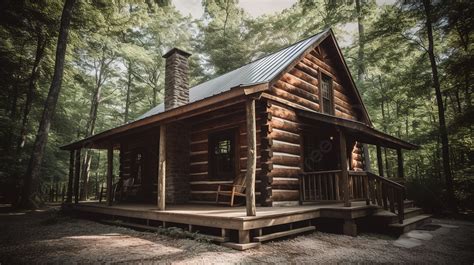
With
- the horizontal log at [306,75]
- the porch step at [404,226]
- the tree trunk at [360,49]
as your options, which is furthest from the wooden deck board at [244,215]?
the tree trunk at [360,49]

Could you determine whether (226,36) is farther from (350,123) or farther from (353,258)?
(353,258)

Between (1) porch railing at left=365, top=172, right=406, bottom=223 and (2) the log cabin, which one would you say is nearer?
(2) the log cabin

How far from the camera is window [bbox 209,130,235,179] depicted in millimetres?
8453

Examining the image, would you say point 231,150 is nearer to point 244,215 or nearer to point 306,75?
point 244,215

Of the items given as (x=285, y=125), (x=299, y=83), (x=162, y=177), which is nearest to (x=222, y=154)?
(x=285, y=125)

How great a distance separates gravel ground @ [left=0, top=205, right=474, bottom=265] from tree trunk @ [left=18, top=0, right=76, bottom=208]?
20.8 ft

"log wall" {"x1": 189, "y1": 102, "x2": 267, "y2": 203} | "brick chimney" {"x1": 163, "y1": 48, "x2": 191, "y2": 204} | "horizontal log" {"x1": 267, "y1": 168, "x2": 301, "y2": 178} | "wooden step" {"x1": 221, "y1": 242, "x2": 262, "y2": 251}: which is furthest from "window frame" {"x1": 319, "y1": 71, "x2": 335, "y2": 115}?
"wooden step" {"x1": 221, "y1": 242, "x2": 262, "y2": 251}

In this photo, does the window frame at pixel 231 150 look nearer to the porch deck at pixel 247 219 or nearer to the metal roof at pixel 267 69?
the metal roof at pixel 267 69

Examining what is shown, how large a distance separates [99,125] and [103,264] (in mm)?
28883

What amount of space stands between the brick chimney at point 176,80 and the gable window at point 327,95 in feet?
18.3

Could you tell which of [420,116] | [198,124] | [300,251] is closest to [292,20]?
[420,116]

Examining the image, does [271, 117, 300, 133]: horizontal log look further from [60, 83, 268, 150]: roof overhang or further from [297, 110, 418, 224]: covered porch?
[60, 83, 268, 150]: roof overhang

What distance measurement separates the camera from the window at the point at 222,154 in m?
8.45

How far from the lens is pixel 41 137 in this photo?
1223cm
